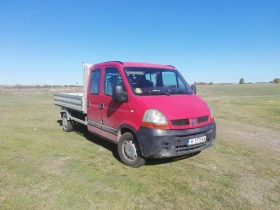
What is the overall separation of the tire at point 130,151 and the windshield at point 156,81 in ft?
A: 3.24

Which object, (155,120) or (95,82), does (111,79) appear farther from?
(155,120)

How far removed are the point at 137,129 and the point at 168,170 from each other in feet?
3.54

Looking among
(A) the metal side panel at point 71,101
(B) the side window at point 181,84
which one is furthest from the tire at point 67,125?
(B) the side window at point 181,84

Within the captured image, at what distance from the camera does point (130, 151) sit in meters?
5.00

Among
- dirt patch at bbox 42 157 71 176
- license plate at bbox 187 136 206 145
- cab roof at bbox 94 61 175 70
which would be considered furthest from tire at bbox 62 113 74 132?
license plate at bbox 187 136 206 145

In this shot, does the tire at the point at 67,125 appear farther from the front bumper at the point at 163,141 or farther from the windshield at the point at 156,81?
the front bumper at the point at 163,141

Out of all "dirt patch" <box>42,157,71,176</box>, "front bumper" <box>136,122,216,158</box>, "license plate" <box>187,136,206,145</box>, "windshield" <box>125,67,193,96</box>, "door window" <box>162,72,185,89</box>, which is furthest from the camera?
"door window" <box>162,72,185,89</box>

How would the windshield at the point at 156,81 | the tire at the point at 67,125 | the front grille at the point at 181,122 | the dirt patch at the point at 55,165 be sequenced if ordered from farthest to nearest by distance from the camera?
the tire at the point at 67,125 < the windshield at the point at 156,81 < the dirt patch at the point at 55,165 < the front grille at the point at 181,122

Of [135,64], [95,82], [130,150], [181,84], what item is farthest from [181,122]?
[95,82]

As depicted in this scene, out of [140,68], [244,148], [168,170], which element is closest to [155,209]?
[168,170]

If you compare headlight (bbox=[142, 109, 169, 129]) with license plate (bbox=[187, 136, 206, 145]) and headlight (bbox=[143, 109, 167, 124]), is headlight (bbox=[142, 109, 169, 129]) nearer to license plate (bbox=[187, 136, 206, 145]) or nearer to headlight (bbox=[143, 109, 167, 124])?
headlight (bbox=[143, 109, 167, 124])

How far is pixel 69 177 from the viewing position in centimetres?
444

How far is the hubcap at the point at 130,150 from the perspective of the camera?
492 cm

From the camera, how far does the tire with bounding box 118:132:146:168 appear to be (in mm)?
4844
